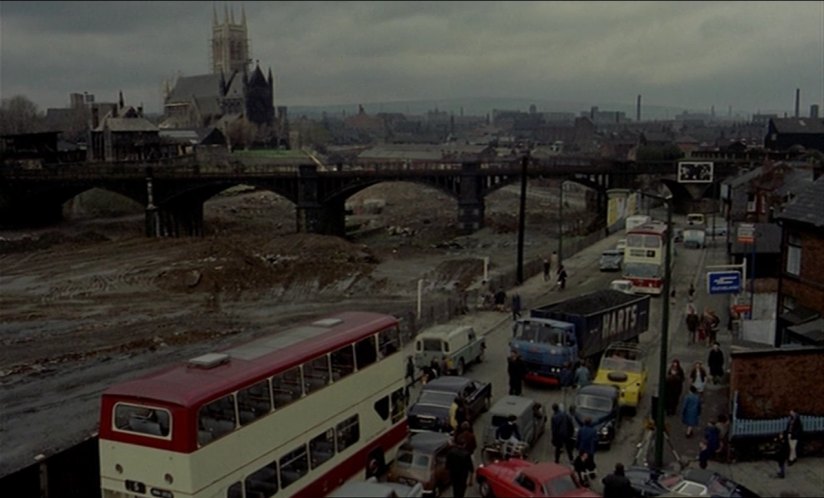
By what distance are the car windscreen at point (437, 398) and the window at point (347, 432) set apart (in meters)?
3.82

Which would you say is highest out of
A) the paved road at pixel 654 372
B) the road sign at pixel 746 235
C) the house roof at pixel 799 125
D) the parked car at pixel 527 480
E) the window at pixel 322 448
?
the house roof at pixel 799 125

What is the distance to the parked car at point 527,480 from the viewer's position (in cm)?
1622

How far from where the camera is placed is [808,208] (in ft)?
94.9

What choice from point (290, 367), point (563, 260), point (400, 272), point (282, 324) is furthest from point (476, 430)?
point (400, 272)

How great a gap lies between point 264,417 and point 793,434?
42.7 feet

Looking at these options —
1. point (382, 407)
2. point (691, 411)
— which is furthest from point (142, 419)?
point (691, 411)

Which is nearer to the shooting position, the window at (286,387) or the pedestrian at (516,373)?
the window at (286,387)

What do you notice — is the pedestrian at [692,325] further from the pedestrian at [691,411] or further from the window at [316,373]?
the window at [316,373]

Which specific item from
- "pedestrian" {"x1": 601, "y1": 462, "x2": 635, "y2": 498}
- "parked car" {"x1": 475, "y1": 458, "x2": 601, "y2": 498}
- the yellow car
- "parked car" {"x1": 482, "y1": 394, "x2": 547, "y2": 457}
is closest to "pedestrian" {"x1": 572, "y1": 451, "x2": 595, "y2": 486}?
"parked car" {"x1": 475, "y1": 458, "x2": 601, "y2": 498}

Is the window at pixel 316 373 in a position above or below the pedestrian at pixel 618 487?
above

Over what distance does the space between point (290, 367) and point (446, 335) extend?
12794mm

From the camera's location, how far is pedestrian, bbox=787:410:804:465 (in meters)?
20.0

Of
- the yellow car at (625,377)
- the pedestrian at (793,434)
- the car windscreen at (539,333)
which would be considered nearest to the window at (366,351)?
the yellow car at (625,377)

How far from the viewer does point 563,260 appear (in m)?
60.2
